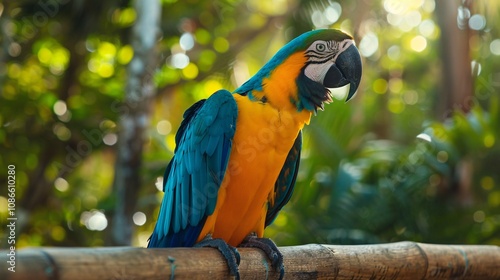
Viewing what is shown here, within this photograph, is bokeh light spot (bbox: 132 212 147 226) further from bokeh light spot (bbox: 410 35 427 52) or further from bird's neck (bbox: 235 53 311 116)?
bokeh light spot (bbox: 410 35 427 52)

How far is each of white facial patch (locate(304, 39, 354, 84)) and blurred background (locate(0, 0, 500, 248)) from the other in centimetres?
222

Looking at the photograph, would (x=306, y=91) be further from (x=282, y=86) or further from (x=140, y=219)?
(x=140, y=219)

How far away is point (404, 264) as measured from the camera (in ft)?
7.53

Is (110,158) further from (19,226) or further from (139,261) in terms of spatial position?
(139,261)

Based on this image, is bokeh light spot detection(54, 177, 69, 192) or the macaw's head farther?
bokeh light spot detection(54, 177, 69, 192)

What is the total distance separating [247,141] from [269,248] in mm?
389

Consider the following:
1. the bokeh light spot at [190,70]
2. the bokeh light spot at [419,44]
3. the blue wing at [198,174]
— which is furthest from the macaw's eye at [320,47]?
the bokeh light spot at [419,44]

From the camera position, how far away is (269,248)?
2.05 metres

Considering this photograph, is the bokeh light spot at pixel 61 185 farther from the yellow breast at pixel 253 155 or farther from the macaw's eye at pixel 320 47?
the macaw's eye at pixel 320 47

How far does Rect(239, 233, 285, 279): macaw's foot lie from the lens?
1990mm

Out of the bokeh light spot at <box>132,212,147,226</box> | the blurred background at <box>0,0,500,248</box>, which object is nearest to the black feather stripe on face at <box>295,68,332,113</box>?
the blurred background at <box>0,0,500,248</box>

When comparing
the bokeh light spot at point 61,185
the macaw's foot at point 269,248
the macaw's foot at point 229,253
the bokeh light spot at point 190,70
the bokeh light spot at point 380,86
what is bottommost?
the bokeh light spot at point 61,185

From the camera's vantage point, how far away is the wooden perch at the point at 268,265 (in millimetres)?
1263

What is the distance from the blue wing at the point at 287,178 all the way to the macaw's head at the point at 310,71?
0.22 meters
